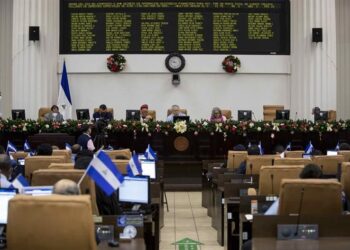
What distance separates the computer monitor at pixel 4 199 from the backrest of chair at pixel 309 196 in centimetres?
251

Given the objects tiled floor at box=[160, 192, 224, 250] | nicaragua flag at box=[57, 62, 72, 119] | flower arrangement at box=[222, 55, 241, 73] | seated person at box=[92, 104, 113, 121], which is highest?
flower arrangement at box=[222, 55, 241, 73]

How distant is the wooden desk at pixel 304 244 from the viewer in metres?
5.30

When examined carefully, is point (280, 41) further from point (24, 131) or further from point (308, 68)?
point (24, 131)

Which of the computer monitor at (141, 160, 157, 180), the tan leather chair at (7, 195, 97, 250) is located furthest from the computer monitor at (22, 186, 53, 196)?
the computer monitor at (141, 160, 157, 180)

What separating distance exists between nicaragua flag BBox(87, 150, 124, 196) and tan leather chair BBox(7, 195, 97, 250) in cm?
118

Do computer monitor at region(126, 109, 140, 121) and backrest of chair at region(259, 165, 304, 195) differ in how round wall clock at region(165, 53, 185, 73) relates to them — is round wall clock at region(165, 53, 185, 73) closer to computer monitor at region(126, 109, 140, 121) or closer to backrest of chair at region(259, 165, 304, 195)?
computer monitor at region(126, 109, 140, 121)

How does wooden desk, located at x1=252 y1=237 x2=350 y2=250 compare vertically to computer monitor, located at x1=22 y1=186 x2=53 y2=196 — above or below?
below

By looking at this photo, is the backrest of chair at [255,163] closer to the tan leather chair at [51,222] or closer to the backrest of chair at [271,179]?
the backrest of chair at [271,179]

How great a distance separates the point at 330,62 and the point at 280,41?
206 cm

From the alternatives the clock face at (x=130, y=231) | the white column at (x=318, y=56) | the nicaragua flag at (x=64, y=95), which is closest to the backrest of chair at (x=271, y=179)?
the clock face at (x=130, y=231)

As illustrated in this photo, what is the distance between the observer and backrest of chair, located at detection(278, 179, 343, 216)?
584 centimetres

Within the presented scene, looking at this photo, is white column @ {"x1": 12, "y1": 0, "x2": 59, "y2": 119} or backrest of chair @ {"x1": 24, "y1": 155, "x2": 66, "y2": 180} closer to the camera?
backrest of chair @ {"x1": 24, "y1": 155, "x2": 66, "y2": 180}

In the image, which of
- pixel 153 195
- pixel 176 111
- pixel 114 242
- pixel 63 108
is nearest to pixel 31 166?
pixel 153 195

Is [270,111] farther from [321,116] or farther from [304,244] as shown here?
[304,244]
